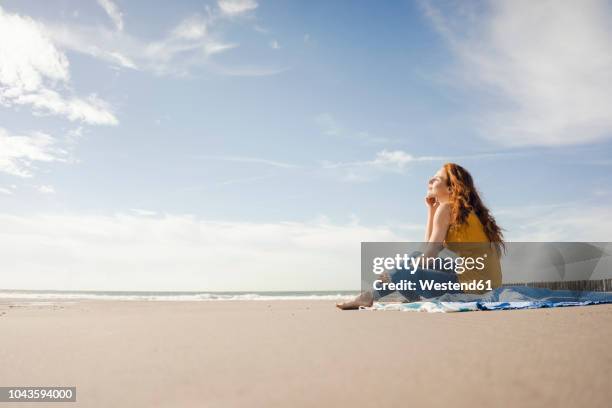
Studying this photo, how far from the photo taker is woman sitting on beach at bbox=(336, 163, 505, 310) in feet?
15.8

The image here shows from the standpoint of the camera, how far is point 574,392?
1203 millimetres

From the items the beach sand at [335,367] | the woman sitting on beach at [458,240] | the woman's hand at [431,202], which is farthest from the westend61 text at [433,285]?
the beach sand at [335,367]

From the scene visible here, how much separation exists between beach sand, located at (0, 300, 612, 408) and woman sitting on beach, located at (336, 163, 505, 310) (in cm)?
204

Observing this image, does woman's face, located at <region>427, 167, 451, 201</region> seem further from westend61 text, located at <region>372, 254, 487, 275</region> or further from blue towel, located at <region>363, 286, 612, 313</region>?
blue towel, located at <region>363, 286, 612, 313</region>

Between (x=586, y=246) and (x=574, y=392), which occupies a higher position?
(x=586, y=246)

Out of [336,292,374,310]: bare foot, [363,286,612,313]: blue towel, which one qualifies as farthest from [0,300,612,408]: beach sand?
[336,292,374,310]: bare foot

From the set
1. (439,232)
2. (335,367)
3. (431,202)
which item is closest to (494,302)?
(439,232)

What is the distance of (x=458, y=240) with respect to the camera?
4.90 m

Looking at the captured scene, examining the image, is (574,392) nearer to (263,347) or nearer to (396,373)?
(396,373)

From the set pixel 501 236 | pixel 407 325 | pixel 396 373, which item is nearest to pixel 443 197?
pixel 501 236

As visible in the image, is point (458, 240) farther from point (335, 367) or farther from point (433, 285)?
point (335, 367)

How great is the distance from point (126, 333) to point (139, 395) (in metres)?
1.75

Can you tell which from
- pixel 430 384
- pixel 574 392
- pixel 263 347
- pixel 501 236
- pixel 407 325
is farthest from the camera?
pixel 501 236

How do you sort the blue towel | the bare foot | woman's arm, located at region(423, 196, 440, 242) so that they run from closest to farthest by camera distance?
the blue towel
the bare foot
woman's arm, located at region(423, 196, 440, 242)
